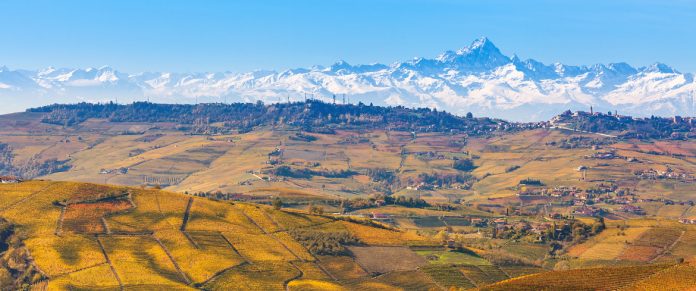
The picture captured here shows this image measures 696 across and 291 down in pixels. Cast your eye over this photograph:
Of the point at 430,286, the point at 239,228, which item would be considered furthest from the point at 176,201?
the point at 430,286

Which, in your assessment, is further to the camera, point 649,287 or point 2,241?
Answer: point 2,241

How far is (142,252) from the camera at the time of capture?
158750mm

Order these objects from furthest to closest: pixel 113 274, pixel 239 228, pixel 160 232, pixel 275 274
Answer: pixel 239 228 → pixel 160 232 → pixel 275 274 → pixel 113 274

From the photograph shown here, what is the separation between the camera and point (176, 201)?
193875 mm

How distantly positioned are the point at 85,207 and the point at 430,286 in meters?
75.4

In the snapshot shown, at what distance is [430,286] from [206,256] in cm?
4311

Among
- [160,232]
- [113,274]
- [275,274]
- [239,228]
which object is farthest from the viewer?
[239,228]

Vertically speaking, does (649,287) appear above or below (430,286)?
above

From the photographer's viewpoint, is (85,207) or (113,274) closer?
(113,274)

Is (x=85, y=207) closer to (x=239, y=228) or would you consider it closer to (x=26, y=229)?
(x=26, y=229)

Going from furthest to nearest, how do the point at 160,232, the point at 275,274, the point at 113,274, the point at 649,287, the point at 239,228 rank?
the point at 239,228 < the point at 160,232 < the point at 275,274 < the point at 113,274 < the point at 649,287

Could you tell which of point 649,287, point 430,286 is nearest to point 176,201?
point 430,286

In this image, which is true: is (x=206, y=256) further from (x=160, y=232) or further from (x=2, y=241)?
(x=2, y=241)

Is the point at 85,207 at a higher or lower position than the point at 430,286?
higher
